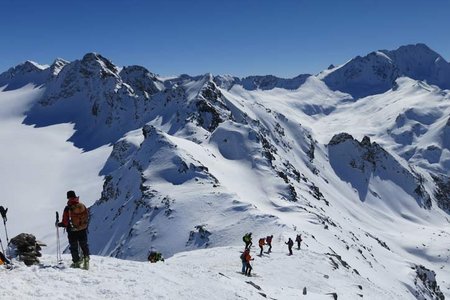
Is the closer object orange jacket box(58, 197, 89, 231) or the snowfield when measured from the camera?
the snowfield

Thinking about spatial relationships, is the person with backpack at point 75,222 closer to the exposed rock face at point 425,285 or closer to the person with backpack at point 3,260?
the person with backpack at point 3,260

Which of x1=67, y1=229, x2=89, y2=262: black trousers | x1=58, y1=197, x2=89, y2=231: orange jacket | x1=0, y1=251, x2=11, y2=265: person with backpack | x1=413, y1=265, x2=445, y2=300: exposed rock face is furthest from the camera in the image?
x1=413, y1=265, x2=445, y2=300: exposed rock face

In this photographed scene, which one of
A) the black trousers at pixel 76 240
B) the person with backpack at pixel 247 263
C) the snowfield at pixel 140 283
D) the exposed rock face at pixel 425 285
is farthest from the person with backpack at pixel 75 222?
the exposed rock face at pixel 425 285

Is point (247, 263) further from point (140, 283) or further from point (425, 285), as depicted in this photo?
point (425, 285)

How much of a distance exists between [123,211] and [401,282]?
164ft

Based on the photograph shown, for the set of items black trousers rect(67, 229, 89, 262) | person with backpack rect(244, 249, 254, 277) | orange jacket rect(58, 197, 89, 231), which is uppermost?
orange jacket rect(58, 197, 89, 231)

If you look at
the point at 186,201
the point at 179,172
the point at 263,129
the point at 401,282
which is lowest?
the point at 401,282

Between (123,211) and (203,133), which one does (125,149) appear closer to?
(203,133)

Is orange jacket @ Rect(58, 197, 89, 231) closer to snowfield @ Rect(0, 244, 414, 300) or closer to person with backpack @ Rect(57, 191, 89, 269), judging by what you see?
person with backpack @ Rect(57, 191, 89, 269)

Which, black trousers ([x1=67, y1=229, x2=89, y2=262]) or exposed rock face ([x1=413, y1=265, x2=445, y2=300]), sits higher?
black trousers ([x1=67, y1=229, x2=89, y2=262])

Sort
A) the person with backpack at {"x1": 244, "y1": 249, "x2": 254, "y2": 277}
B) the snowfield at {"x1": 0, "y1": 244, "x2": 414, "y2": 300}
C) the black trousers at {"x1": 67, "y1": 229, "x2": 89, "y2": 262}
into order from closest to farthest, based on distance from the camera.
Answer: the snowfield at {"x1": 0, "y1": 244, "x2": 414, "y2": 300}
the black trousers at {"x1": 67, "y1": 229, "x2": 89, "y2": 262}
the person with backpack at {"x1": 244, "y1": 249, "x2": 254, "y2": 277}

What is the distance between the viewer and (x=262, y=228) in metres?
61.5

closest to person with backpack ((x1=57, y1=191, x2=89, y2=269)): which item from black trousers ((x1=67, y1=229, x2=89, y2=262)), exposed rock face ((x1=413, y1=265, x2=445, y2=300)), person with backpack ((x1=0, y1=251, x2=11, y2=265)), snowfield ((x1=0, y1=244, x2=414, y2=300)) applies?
black trousers ((x1=67, y1=229, x2=89, y2=262))

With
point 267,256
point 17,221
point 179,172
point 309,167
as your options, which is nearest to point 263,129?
point 309,167
